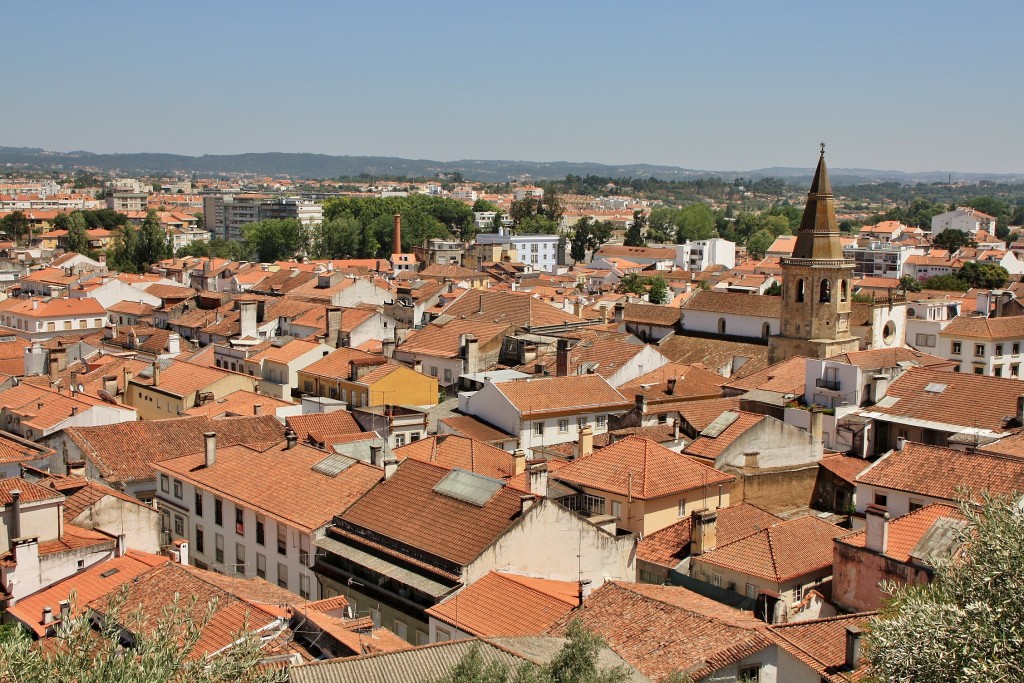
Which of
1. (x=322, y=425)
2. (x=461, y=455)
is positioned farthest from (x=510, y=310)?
(x=461, y=455)

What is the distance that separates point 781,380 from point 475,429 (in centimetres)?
1161

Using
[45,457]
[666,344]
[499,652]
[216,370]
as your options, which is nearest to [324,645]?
[499,652]

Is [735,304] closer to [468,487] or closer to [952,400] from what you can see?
[952,400]

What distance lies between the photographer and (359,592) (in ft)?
83.8

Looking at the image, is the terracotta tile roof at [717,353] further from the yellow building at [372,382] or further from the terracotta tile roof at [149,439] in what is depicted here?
the terracotta tile roof at [149,439]

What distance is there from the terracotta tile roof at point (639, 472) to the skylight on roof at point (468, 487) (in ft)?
13.1

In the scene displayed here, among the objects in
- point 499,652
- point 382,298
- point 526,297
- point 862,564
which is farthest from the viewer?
point 382,298

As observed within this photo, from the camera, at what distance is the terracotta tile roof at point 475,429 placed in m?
38.9

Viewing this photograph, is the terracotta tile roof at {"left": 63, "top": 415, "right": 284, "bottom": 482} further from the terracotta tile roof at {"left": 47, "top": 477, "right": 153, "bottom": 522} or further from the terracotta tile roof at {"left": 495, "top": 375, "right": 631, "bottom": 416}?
the terracotta tile roof at {"left": 495, "top": 375, "right": 631, "bottom": 416}

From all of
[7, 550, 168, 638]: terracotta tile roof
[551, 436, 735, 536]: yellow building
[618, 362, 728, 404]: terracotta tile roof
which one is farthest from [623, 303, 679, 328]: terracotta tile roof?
[7, 550, 168, 638]: terracotta tile roof

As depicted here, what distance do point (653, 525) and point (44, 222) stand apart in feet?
545

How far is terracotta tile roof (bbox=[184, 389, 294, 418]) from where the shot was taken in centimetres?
4247

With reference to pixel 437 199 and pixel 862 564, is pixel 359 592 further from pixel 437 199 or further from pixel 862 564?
pixel 437 199

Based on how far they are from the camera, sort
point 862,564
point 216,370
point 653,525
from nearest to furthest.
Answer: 1. point 862,564
2. point 653,525
3. point 216,370
